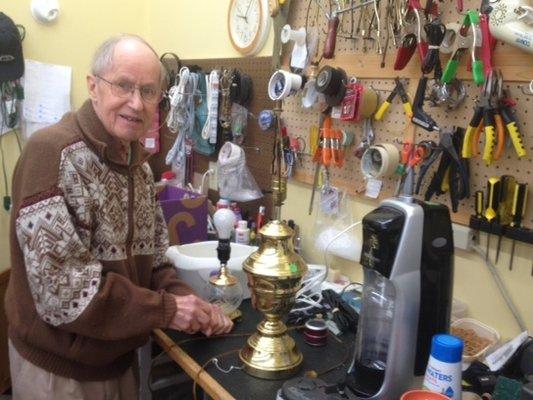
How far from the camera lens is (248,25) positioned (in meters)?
1.94

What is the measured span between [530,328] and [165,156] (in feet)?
6.34

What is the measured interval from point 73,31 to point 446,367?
2.42 meters

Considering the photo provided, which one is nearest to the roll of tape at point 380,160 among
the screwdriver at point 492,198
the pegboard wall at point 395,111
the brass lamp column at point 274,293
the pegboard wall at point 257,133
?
the pegboard wall at point 395,111

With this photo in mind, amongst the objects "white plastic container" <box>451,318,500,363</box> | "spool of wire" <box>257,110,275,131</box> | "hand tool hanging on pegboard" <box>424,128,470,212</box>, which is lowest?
"white plastic container" <box>451,318,500,363</box>

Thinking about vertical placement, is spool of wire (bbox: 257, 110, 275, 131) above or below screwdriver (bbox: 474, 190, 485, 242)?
above

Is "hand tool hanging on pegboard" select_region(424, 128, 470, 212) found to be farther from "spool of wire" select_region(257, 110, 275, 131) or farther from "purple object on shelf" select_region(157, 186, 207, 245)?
"purple object on shelf" select_region(157, 186, 207, 245)

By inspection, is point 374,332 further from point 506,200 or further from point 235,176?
point 235,176

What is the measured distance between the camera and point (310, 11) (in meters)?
1.63

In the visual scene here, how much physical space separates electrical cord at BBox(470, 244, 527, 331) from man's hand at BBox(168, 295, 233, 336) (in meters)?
0.66

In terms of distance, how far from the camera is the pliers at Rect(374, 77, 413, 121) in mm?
1281

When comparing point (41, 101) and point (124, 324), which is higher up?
point (41, 101)

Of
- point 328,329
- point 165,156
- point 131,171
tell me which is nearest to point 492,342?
point 328,329

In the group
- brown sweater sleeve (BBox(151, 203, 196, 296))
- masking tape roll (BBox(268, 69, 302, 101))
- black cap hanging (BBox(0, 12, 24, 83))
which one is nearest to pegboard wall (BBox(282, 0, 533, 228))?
masking tape roll (BBox(268, 69, 302, 101))

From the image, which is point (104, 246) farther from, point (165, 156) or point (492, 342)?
point (165, 156)
